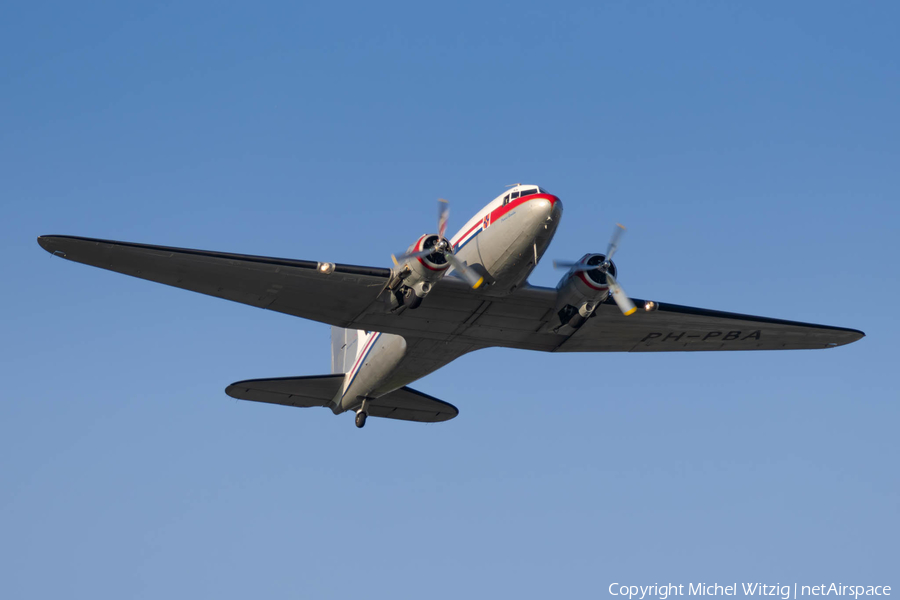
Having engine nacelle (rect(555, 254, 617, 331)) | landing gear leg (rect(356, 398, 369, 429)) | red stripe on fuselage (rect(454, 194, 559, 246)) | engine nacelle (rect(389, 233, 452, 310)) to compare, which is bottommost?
landing gear leg (rect(356, 398, 369, 429))

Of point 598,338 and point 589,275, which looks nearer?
point 589,275

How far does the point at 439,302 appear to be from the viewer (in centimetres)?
2772

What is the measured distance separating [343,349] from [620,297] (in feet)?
43.2

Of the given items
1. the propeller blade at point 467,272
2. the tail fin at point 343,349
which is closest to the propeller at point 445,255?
the propeller blade at point 467,272

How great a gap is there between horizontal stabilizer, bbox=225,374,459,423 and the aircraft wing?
6595 mm

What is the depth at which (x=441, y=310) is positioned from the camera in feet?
92.4

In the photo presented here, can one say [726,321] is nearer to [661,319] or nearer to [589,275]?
[661,319]

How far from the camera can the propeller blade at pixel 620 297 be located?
2768cm

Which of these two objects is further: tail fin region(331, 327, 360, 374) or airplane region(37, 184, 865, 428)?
tail fin region(331, 327, 360, 374)

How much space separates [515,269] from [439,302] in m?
2.91

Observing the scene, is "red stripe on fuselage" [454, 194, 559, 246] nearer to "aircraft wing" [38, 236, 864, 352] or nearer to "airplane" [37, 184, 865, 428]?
"airplane" [37, 184, 865, 428]

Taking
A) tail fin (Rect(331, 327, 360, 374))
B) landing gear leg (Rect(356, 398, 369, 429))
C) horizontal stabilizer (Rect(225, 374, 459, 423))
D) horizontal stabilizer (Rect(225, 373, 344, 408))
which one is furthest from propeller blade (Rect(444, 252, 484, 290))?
horizontal stabilizer (Rect(225, 373, 344, 408))

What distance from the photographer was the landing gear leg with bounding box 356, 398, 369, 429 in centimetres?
3434

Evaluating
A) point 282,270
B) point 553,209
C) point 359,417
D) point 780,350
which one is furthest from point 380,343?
point 780,350
